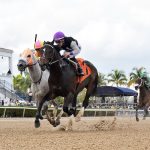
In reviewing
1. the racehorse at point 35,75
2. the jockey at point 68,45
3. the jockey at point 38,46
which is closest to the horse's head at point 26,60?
the racehorse at point 35,75

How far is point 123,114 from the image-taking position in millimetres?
35562

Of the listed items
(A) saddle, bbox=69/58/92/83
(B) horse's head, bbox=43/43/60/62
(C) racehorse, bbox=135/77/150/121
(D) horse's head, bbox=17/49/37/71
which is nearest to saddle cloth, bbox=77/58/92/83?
(A) saddle, bbox=69/58/92/83

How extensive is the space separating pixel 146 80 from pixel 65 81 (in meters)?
10.9

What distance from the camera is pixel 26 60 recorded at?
1412 cm

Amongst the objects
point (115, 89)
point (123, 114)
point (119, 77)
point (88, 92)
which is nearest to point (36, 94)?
point (88, 92)

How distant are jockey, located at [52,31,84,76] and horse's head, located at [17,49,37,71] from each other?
1.22 meters

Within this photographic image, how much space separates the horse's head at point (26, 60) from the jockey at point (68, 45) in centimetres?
122

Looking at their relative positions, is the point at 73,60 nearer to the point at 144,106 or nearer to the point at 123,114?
the point at 144,106

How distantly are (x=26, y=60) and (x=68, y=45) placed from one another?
1378mm

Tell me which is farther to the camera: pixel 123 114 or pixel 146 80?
pixel 123 114

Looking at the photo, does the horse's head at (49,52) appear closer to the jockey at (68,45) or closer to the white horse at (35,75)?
the jockey at (68,45)

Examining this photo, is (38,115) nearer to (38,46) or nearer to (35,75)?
(35,75)

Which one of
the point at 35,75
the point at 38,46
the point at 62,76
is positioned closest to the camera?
the point at 62,76

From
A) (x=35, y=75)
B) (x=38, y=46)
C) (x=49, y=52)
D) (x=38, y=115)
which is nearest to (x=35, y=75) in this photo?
(x=35, y=75)
